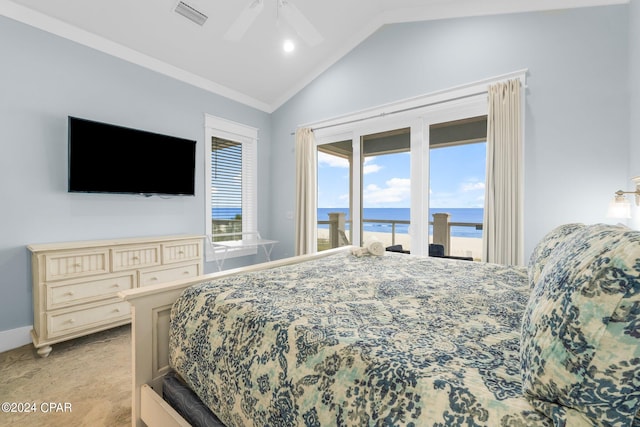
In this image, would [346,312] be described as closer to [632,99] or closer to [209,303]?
[209,303]

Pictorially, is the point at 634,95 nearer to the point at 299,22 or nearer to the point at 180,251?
the point at 299,22

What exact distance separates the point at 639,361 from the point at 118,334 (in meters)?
3.35

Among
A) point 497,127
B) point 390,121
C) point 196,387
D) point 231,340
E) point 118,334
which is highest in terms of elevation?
A: point 390,121

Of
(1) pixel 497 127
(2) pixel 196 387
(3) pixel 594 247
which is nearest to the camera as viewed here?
(3) pixel 594 247

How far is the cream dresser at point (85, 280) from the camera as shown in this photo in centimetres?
224

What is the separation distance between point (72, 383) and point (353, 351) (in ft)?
7.20

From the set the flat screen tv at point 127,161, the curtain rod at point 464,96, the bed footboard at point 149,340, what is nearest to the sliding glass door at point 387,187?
the curtain rod at point 464,96

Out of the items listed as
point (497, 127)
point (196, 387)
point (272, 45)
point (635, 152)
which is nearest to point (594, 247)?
point (196, 387)

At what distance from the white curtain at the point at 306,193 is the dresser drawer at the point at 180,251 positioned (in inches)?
53.5

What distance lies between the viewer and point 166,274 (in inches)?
115

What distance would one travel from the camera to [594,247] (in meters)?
0.67

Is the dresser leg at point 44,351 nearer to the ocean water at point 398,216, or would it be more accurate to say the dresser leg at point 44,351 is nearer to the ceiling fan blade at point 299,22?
the ocean water at point 398,216

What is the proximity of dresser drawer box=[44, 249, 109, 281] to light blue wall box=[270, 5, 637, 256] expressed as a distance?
11.1ft

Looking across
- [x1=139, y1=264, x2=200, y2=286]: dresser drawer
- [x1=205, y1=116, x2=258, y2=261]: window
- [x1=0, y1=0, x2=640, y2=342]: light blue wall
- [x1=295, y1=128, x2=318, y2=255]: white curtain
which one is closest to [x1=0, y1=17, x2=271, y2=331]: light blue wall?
[x1=0, y1=0, x2=640, y2=342]: light blue wall
